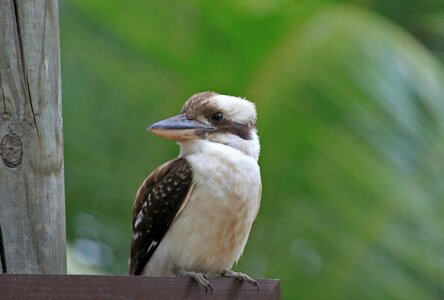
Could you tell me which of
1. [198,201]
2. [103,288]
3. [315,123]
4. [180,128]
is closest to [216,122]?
[180,128]

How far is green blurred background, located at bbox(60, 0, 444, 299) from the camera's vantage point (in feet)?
18.6

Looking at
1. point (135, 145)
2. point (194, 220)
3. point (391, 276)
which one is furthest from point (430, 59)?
point (194, 220)

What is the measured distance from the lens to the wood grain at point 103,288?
3.04 m

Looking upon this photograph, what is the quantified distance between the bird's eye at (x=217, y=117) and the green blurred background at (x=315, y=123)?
5.27 feet

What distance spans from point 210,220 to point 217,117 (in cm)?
44

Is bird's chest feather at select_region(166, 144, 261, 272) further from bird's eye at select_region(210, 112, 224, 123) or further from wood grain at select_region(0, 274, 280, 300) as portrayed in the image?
wood grain at select_region(0, 274, 280, 300)

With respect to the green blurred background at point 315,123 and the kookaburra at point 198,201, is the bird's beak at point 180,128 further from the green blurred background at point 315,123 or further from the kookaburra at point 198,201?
the green blurred background at point 315,123

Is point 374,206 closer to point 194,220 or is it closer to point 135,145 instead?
point 135,145

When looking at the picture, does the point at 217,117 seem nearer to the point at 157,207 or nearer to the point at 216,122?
the point at 216,122

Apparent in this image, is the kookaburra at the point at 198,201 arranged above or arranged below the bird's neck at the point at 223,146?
below

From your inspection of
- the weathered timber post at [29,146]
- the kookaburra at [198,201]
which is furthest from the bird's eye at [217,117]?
the weathered timber post at [29,146]

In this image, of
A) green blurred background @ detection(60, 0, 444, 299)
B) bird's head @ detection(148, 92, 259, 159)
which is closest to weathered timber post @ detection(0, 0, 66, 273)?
bird's head @ detection(148, 92, 259, 159)

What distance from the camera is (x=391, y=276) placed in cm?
566

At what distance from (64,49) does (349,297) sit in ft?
7.38
